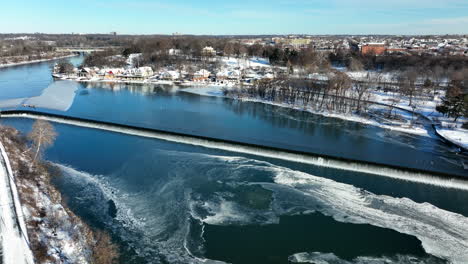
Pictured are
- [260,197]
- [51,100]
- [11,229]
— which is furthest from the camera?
[51,100]

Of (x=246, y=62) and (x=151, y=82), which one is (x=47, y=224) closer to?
(x=151, y=82)


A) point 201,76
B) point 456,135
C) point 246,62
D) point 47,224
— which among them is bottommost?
point 47,224

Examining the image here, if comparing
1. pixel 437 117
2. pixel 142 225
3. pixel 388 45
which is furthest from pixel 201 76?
pixel 388 45

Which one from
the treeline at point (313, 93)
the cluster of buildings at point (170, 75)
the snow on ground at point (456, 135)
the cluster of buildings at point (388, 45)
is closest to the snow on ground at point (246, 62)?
the cluster of buildings at point (170, 75)

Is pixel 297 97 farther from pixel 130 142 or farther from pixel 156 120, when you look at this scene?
pixel 130 142

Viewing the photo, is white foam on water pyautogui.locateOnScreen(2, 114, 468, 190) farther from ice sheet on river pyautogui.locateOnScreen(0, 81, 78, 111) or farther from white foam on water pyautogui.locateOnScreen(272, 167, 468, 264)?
ice sheet on river pyautogui.locateOnScreen(0, 81, 78, 111)

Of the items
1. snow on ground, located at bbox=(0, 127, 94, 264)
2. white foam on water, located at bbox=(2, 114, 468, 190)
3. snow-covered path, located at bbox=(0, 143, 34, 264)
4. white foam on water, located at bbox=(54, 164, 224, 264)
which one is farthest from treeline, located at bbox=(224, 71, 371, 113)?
snow-covered path, located at bbox=(0, 143, 34, 264)

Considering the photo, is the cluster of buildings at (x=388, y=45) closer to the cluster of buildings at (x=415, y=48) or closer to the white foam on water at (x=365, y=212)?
the cluster of buildings at (x=415, y=48)

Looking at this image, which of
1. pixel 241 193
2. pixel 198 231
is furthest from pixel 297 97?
pixel 198 231
